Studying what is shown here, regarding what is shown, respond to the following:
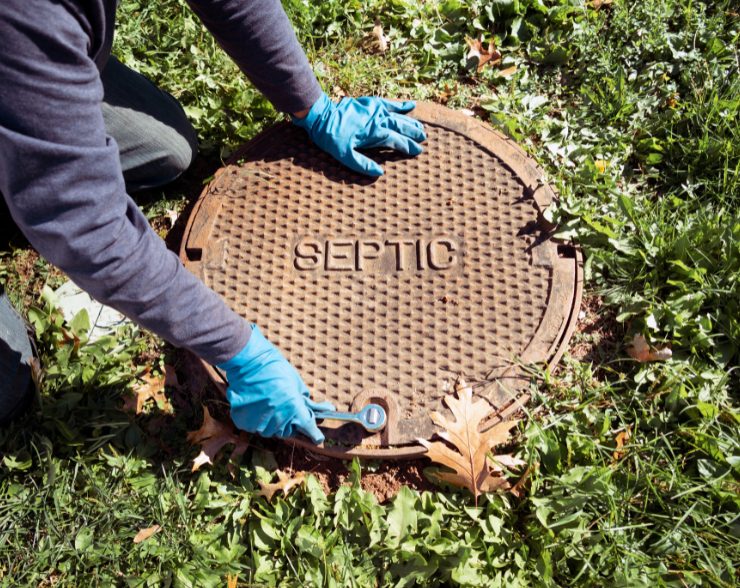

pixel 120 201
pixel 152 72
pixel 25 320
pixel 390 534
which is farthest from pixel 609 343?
pixel 152 72

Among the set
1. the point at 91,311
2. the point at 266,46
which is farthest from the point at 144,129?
the point at 91,311

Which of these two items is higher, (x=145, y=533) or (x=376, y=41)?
(x=376, y=41)

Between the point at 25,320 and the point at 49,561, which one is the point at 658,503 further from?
the point at 25,320

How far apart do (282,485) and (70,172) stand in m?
1.13

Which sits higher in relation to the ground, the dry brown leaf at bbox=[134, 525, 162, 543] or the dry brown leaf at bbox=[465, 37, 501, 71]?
the dry brown leaf at bbox=[465, 37, 501, 71]

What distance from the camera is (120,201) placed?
5.17ft

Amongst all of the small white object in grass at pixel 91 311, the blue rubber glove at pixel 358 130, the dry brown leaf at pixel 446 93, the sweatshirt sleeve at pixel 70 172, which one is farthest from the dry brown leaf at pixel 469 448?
the dry brown leaf at pixel 446 93

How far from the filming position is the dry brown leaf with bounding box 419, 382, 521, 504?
1.91m

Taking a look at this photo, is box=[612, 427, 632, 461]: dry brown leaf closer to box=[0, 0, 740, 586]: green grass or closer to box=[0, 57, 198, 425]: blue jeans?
box=[0, 0, 740, 586]: green grass

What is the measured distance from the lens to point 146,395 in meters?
2.25

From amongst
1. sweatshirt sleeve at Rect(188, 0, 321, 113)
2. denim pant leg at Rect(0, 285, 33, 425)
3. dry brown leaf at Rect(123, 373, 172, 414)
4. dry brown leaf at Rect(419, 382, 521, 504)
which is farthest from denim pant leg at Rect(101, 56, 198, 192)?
dry brown leaf at Rect(419, 382, 521, 504)

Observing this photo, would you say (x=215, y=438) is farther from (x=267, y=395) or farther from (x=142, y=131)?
(x=142, y=131)

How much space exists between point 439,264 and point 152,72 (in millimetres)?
1736

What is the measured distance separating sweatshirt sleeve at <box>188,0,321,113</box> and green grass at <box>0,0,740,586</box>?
0.36 meters
